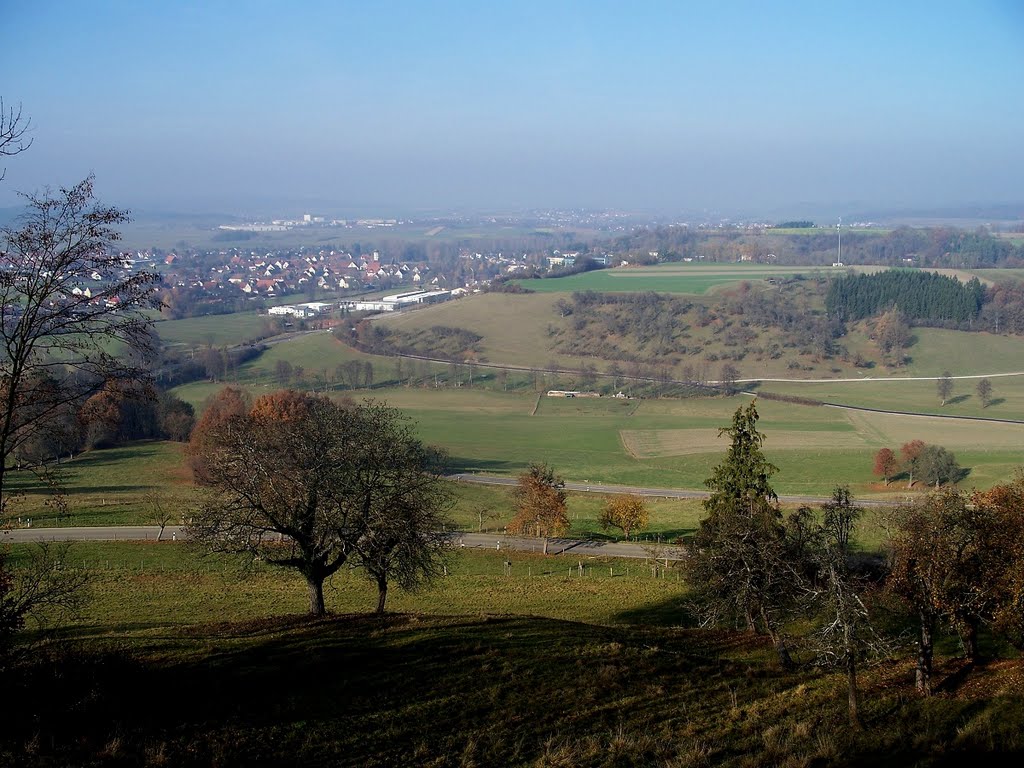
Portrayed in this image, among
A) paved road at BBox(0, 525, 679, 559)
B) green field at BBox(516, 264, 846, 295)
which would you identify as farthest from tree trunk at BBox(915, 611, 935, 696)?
green field at BBox(516, 264, 846, 295)

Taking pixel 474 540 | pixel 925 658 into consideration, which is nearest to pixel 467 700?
pixel 925 658

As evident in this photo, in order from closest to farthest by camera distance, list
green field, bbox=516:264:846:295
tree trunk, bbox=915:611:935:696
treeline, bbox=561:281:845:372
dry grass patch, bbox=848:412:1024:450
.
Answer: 1. tree trunk, bbox=915:611:935:696
2. dry grass patch, bbox=848:412:1024:450
3. treeline, bbox=561:281:845:372
4. green field, bbox=516:264:846:295

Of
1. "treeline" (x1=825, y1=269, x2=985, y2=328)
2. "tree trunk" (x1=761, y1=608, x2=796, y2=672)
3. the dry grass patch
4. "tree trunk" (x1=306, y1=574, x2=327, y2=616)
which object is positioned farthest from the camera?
"treeline" (x1=825, y1=269, x2=985, y2=328)

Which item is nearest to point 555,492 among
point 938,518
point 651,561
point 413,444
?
point 651,561

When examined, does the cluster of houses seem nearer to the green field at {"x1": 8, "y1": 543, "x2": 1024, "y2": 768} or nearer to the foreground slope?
the green field at {"x1": 8, "y1": 543, "x2": 1024, "y2": 768}

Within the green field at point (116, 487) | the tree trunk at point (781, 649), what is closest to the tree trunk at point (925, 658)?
the tree trunk at point (781, 649)

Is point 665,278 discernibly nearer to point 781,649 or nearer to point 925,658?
point 781,649

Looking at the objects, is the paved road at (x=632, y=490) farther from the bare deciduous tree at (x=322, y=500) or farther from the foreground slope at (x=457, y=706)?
the foreground slope at (x=457, y=706)
